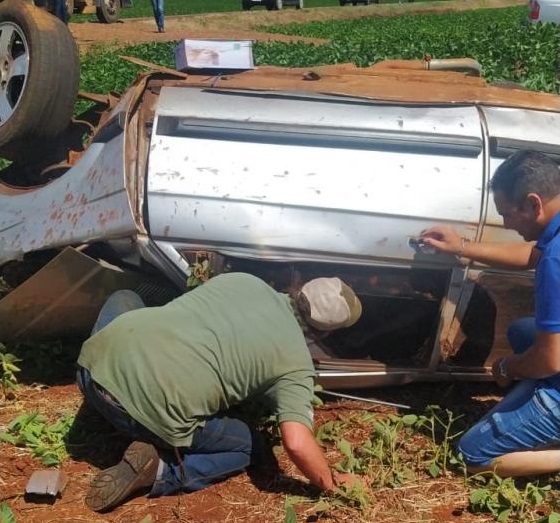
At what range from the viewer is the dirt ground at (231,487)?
3.26m

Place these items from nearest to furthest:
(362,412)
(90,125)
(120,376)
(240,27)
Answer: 1. (120,376)
2. (362,412)
3. (90,125)
4. (240,27)

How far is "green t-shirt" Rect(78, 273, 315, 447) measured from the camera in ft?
10.2

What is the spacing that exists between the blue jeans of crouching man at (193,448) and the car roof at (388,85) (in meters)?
1.50

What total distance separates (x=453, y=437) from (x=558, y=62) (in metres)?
7.23

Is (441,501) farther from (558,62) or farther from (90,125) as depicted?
(558,62)

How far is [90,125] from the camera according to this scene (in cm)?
528

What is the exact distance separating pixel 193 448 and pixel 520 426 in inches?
49.6

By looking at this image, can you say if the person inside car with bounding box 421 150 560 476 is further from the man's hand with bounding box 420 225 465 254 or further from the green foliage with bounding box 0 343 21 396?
the green foliage with bounding box 0 343 21 396

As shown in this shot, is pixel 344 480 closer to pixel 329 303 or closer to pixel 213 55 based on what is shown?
pixel 329 303

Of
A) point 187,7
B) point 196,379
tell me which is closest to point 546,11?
point 196,379

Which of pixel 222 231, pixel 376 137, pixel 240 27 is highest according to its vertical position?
pixel 376 137

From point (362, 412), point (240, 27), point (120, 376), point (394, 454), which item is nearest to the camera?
point (120, 376)

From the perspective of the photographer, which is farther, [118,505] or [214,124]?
[214,124]

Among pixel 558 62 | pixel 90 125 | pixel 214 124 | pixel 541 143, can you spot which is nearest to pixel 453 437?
pixel 541 143
